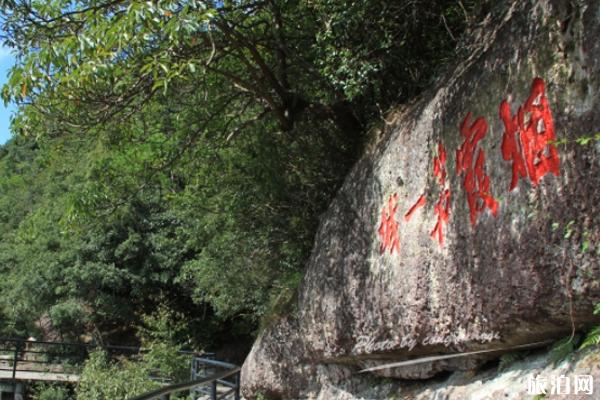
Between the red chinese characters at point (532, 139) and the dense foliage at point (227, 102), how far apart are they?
2.06 metres

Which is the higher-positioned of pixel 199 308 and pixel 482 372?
pixel 199 308

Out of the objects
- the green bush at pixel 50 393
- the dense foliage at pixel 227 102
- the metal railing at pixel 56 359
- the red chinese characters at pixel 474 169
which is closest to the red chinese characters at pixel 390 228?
the red chinese characters at pixel 474 169

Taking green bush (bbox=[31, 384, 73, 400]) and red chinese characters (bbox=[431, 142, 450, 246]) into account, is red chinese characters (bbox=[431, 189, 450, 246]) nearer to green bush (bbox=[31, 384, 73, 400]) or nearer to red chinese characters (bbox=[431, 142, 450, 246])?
red chinese characters (bbox=[431, 142, 450, 246])

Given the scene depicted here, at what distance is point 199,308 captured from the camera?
730 inches

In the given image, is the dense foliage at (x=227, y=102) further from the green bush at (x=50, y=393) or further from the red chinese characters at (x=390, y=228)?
the green bush at (x=50, y=393)

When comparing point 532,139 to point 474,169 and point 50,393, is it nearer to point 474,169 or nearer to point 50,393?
point 474,169

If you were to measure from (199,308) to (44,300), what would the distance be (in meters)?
4.48

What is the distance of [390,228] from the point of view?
18.8 ft

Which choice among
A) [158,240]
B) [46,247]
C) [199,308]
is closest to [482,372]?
[158,240]

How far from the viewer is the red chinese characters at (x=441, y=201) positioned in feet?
15.8

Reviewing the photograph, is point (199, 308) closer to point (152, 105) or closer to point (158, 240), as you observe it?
point (158, 240)

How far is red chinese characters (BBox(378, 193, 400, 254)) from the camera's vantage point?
5.60 metres

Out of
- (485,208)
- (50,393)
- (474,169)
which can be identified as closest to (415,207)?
(474,169)

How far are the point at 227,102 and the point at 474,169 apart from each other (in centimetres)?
513
